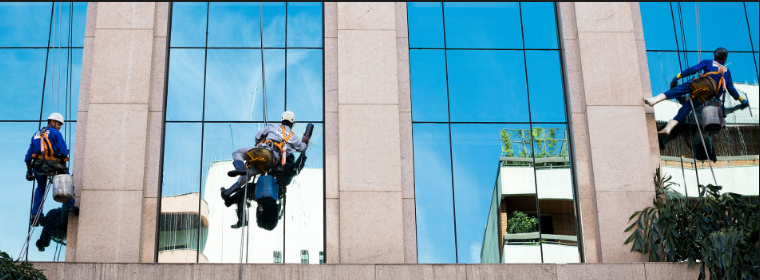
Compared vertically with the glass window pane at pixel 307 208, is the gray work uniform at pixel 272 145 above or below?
above

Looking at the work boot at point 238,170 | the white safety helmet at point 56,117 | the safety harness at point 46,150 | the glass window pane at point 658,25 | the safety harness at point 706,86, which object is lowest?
the work boot at point 238,170

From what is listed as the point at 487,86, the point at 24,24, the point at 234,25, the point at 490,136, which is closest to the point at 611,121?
the point at 490,136


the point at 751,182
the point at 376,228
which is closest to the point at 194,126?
the point at 376,228

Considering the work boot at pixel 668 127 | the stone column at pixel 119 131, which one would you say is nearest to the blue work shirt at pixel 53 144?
the stone column at pixel 119 131

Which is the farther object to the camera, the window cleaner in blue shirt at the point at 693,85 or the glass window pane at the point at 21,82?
the window cleaner in blue shirt at the point at 693,85

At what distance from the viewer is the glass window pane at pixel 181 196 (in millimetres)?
18219

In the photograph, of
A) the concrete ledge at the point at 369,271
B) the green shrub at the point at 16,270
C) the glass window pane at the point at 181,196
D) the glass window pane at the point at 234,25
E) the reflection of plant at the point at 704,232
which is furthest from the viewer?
the glass window pane at the point at 234,25

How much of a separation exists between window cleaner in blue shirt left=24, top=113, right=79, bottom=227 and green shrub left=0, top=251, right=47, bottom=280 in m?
2.23

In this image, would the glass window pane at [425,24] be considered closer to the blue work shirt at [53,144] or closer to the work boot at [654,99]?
the work boot at [654,99]

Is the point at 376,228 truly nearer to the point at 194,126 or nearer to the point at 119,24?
the point at 194,126

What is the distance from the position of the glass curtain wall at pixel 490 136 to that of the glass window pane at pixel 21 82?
737cm

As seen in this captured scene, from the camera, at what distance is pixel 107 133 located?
1848cm

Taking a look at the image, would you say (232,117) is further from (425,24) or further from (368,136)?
(425,24)

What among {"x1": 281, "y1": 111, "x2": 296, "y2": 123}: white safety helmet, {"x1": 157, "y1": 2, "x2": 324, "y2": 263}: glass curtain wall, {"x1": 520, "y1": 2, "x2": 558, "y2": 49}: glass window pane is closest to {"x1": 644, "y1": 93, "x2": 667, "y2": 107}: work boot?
{"x1": 520, "y1": 2, "x2": 558, "y2": 49}: glass window pane
